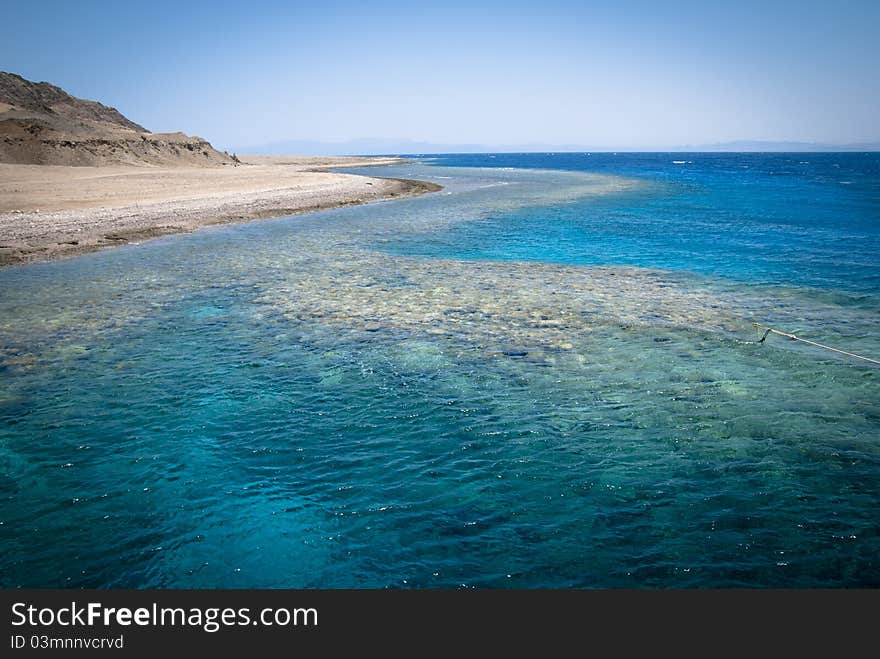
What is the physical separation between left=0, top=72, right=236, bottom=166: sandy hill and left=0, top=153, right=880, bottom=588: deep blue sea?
50.6 metres

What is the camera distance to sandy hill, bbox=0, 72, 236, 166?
5962 centimetres

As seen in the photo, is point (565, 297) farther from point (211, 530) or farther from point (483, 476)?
point (211, 530)

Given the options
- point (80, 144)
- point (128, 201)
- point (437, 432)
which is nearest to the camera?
point (437, 432)

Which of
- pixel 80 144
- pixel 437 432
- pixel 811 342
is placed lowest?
pixel 437 432

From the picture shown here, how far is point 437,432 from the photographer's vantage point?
389 inches

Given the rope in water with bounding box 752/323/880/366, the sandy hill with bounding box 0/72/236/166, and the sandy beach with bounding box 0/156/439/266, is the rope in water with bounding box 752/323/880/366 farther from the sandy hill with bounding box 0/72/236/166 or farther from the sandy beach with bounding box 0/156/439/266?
the sandy hill with bounding box 0/72/236/166

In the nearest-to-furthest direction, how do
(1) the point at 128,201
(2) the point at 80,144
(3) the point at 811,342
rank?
(3) the point at 811,342
(1) the point at 128,201
(2) the point at 80,144

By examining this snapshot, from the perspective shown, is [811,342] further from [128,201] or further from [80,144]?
[80,144]

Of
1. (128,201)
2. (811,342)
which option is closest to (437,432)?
(811,342)

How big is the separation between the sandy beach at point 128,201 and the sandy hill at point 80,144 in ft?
13.9

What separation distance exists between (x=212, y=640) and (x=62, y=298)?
1794 cm

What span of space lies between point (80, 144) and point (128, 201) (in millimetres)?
35538

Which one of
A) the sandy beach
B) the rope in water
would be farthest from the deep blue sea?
the sandy beach

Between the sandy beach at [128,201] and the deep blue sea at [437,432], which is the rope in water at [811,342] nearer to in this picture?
the deep blue sea at [437,432]
